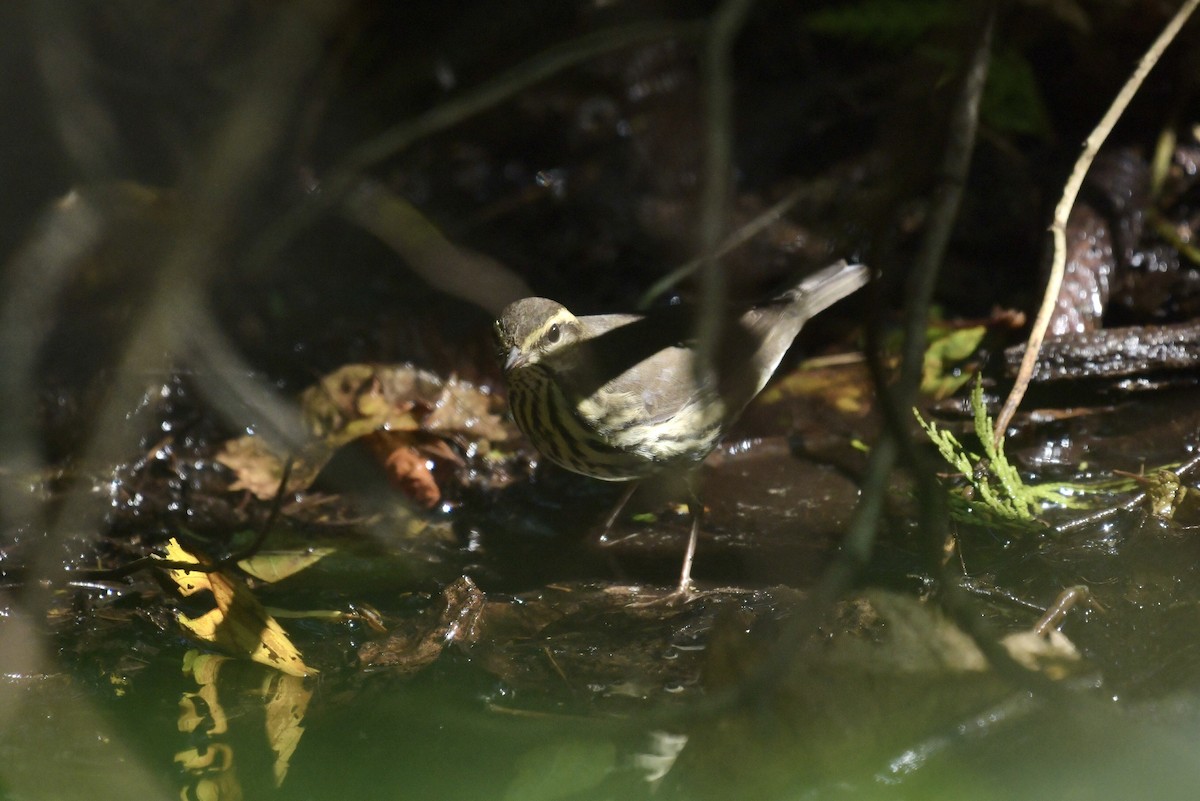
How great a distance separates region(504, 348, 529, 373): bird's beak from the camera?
3.85 meters

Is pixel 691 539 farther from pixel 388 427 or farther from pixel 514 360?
A: pixel 388 427

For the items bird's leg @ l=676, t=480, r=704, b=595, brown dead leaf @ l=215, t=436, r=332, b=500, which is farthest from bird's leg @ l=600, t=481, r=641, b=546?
brown dead leaf @ l=215, t=436, r=332, b=500

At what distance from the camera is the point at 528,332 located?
154 inches

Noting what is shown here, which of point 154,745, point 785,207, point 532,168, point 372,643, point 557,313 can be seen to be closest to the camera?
point 154,745

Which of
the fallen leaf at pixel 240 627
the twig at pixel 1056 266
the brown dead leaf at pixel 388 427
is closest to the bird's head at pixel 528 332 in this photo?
the brown dead leaf at pixel 388 427

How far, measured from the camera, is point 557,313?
13.3 ft

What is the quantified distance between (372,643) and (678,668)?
0.97m

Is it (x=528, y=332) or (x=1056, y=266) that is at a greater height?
(x=528, y=332)

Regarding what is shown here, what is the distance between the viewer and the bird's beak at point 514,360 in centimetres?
385

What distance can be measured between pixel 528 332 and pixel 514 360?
125 millimetres

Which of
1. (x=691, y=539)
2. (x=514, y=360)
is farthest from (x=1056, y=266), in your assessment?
(x=514, y=360)

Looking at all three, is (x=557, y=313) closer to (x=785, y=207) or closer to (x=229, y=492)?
(x=229, y=492)

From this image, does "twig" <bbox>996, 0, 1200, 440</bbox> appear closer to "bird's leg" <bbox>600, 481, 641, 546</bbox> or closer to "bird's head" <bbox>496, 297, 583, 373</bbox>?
"bird's leg" <bbox>600, 481, 641, 546</bbox>

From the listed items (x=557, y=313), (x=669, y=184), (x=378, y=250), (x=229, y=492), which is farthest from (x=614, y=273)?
(x=229, y=492)
